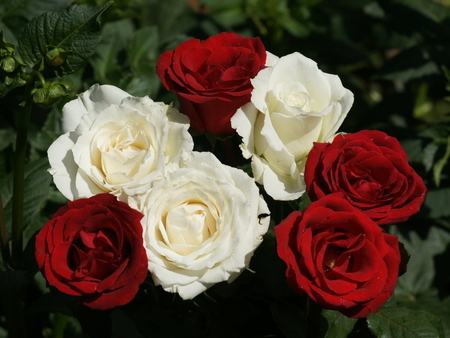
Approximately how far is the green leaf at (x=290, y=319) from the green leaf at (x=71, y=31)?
429mm

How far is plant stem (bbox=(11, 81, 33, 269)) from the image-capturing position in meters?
0.68

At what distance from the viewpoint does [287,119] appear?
650 millimetres

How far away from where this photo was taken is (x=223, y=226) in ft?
1.98

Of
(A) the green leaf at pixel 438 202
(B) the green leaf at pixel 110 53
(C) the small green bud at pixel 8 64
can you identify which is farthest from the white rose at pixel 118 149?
(A) the green leaf at pixel 438 202

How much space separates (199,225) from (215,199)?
38 mm

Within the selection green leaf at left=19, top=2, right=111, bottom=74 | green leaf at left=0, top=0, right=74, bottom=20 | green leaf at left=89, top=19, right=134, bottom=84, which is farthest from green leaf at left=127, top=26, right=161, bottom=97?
green leaf at left=19, top=2, right=111, bottom=74

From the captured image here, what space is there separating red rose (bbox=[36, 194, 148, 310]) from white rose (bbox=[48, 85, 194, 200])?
48 mm

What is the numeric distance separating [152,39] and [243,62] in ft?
2.15

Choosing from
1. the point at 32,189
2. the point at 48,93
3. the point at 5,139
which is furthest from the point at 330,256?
the point at 5,139

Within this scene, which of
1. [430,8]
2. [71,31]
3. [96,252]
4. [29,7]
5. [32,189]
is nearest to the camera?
[96,252]

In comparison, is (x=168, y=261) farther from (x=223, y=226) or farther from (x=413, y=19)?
(x=413, y=19)

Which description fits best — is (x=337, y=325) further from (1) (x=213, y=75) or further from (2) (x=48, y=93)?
(2) (x=48, y=93)

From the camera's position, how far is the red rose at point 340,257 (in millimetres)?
558

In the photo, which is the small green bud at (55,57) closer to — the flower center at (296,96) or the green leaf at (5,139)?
the flower center at (296,96)
